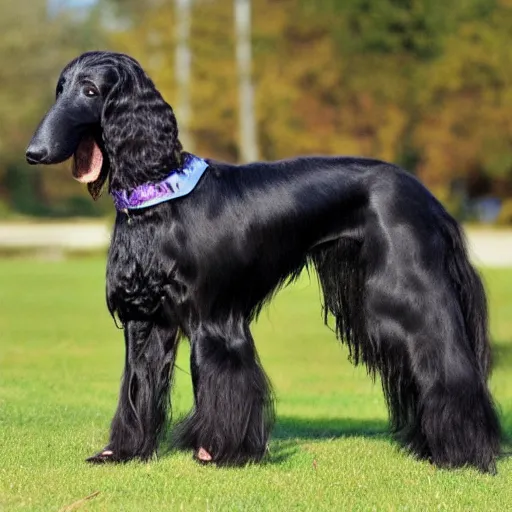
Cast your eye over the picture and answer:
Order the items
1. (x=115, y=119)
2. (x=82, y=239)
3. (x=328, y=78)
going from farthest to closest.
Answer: (x=328, y=78) → (x=82, y=239) → (x=115, y=119)

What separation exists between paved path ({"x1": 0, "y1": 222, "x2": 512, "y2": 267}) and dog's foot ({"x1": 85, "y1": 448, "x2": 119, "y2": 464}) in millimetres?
19979

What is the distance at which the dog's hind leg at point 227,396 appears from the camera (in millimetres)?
5602

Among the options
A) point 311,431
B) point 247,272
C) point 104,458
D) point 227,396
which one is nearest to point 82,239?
point 311,431

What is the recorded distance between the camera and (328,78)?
40.8 m

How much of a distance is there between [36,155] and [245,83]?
38.8m

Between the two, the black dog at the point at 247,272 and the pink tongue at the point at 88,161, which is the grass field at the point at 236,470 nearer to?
the black dog at the point at 247,272

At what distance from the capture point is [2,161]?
53469mm

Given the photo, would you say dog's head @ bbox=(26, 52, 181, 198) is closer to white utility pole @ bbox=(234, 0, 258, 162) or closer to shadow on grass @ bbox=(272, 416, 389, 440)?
shadow on grass @ bbox=(272, 416, 389, 440)

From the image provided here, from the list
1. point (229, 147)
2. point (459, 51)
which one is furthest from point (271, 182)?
point (229, 147)

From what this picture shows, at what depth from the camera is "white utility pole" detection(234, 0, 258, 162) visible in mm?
42844

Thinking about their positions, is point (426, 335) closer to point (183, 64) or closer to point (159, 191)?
point (159, 191)

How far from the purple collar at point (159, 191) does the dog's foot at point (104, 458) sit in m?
1.29

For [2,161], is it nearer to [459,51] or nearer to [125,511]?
[459,51]

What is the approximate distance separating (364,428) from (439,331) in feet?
6.23
